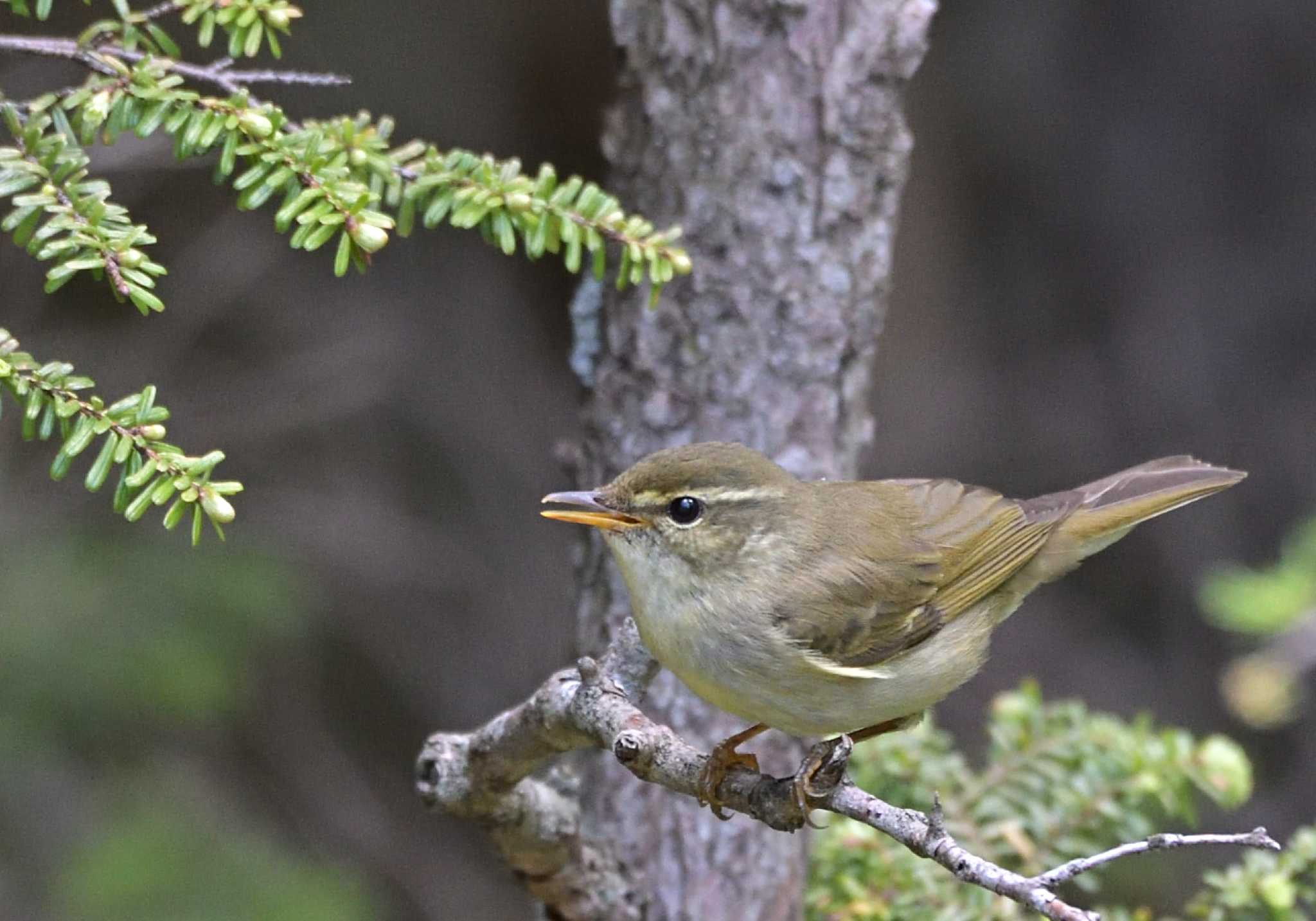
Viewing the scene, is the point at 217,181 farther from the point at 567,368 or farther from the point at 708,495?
the point at 567,368

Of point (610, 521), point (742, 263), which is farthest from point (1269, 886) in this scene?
point (742, 263)

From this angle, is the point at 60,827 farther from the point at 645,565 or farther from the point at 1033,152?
the point at 1033,152

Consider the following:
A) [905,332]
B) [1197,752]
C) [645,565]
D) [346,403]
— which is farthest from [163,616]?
[905,332]

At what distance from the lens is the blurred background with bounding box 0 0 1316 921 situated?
596 centimetres

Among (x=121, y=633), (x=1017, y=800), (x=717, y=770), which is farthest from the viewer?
(x=121, y=633)

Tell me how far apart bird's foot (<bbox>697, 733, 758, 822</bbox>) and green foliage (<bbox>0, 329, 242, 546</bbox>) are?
1.05m

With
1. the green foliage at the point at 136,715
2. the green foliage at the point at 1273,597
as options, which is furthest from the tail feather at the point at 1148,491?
the green foliage at the point at 136,715

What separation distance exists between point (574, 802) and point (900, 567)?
3.08 ft

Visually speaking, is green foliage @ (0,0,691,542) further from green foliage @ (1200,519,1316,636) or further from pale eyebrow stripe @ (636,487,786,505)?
green foliage @ (1200,519,1316,636)

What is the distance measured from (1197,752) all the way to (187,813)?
332 cm

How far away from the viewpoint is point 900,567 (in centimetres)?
331

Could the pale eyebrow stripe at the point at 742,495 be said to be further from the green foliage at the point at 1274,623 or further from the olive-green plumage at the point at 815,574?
the green foliage at the point at 1274,623

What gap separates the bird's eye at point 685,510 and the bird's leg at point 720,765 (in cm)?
48

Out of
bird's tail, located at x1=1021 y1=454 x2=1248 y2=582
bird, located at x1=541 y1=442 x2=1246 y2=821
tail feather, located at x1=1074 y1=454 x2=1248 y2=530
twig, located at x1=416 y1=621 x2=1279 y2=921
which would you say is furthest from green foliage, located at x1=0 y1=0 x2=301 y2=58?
tail feather, located at x1=1074 y1=454 x2=1248 y2=530
